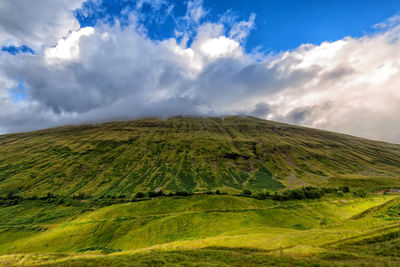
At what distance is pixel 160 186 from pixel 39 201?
3477 inches

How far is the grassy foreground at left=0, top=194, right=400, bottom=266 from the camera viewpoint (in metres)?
20.7

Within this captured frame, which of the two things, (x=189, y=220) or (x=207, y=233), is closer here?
(x=207, y=233)

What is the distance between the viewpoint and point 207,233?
65.6 metres

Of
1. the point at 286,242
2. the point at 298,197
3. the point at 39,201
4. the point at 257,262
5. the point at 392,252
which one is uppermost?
the point at 392,252

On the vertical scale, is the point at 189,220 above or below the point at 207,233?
above

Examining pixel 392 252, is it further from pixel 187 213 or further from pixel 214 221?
pixel 187 213

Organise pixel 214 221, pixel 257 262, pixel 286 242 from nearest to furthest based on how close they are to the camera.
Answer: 1. pixel 257 262
2. pixel 286 242
3. pixel 214 221

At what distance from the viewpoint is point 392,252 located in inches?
699

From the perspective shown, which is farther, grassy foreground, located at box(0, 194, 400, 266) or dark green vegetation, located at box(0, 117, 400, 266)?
dark green vegetation, located at box(0, 117, 400, 266)

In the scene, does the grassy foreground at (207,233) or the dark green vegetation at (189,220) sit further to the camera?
the dark green vegetation at (189,220)

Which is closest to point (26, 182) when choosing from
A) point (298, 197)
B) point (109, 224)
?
point (109, 224)

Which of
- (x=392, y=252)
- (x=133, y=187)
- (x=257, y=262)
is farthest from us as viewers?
(x=133, y=187)

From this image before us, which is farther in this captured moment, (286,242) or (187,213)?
(187,213)

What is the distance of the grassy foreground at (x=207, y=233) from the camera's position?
68.0 ft
